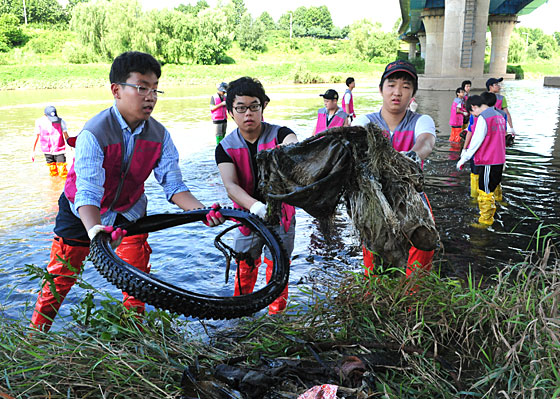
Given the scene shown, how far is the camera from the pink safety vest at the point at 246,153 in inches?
155

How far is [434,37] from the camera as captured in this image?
4375 centimetres

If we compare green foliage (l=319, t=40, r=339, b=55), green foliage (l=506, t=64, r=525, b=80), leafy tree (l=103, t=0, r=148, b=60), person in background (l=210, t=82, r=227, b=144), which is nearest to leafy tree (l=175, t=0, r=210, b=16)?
green foliage (l=319, t=40, r=339, b=55)

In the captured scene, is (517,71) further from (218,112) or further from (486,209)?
(486,209)

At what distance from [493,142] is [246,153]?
4.81 meters

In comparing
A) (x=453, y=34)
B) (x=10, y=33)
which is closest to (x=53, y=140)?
(x=453, y=34)

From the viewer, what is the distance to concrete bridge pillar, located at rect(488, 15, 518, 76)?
162ft

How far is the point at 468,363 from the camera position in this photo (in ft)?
8.38

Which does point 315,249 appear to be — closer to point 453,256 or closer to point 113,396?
point 453,256

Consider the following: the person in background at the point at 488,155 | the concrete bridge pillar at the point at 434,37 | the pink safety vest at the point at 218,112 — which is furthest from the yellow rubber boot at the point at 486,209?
the concrete bridge pillar at the point at 434,37

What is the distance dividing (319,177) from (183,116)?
2055cm

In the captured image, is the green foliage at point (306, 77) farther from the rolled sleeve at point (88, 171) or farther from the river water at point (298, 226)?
the rolled sleeve at point (88, 171)

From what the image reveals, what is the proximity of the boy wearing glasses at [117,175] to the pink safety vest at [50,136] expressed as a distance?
792cm

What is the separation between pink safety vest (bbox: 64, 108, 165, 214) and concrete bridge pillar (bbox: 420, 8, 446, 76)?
4504 cm

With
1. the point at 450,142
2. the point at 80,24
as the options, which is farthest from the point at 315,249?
the point at 80,24
